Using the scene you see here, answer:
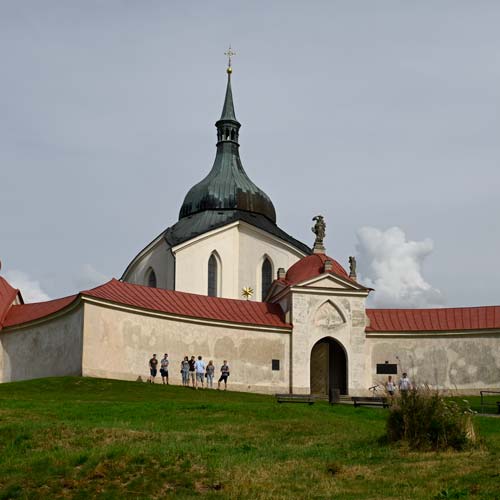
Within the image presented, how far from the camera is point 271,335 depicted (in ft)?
168

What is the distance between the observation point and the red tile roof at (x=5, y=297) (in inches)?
2052

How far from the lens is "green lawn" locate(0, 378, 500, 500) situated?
724 inches

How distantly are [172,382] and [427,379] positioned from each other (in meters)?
13.5

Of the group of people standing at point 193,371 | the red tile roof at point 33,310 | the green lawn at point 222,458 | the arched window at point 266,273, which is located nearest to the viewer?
the green lawn at point 222,458

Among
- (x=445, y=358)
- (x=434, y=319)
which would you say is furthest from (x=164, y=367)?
(x=434, y=319)

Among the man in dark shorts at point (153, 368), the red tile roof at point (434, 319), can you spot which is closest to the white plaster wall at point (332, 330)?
the red tile roof at point (434, 319)

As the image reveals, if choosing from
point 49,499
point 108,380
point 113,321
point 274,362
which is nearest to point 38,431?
point 49,499

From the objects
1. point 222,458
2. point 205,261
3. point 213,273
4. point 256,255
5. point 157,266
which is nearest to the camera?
point 222,458

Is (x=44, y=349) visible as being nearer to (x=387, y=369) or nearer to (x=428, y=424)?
(x=387, y=369)

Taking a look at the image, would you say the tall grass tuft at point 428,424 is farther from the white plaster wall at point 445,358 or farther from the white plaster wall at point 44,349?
the white plaster wall at point 445,358

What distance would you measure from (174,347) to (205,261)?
43.4ft

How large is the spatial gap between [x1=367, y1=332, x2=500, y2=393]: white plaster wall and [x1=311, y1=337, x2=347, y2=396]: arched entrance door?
1557mm

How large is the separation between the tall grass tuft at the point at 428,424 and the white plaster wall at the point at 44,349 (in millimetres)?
24205

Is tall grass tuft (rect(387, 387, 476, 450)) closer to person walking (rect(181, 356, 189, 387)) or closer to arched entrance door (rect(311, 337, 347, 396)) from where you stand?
person walking (rect(181, 356, 189, 387))
